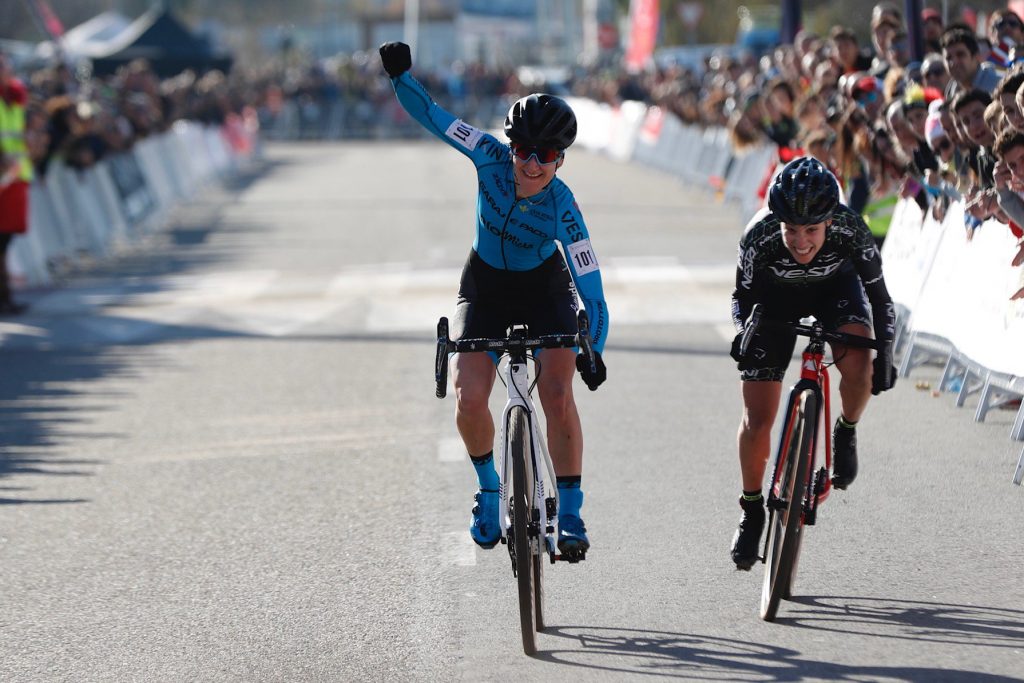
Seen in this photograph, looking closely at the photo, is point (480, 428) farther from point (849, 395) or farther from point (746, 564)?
point (849, 395)

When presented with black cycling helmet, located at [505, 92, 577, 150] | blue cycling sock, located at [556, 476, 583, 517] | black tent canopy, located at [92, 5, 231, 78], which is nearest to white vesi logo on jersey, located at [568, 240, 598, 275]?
black cycling helmet, located at [505, 92, 577, 150]

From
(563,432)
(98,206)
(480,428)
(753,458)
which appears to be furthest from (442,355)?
(98,206)

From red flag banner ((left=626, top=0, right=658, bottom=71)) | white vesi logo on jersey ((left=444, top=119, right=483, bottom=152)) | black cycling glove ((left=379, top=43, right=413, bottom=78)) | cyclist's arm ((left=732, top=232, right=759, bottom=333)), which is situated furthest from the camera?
red flag banner ((left=626, top=0, right=658, bottom=71))

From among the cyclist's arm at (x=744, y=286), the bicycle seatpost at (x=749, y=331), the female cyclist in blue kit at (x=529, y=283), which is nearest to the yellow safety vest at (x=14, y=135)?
the female cyclist in blue kit at (x=529, y=283)

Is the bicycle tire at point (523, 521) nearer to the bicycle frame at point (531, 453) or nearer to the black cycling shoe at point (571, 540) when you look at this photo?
the bicycle frame at point (531, 453)

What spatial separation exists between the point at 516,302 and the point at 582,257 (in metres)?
0.40

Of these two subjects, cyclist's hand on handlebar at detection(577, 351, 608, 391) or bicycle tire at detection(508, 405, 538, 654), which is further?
cyclist's hand on handlebar at detection(577, 351, 608, 391)

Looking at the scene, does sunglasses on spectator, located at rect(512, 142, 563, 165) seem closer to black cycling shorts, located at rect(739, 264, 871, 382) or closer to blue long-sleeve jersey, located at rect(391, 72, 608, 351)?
blue long-sleeve jersey, located at rect(391, 72, 608, 351)

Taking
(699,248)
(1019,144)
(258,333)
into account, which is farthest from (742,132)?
(1019,144)

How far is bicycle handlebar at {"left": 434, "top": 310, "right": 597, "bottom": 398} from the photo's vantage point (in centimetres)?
605

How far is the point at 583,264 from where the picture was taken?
6.38 metres

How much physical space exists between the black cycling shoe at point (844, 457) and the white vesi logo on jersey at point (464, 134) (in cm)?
176

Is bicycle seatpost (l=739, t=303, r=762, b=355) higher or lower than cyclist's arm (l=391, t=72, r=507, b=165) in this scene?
lower

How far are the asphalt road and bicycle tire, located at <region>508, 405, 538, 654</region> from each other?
5.3 inches
